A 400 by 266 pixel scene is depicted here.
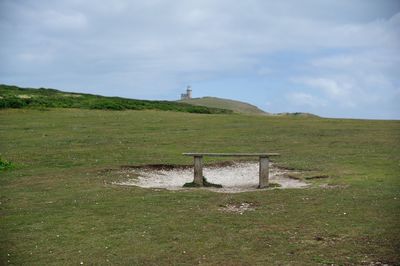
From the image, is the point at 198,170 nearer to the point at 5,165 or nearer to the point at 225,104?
the point at 5,165

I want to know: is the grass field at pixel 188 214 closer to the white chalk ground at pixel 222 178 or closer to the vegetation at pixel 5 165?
the vegetation at pixel 5 165

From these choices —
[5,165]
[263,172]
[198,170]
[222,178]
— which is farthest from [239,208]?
[5,165]

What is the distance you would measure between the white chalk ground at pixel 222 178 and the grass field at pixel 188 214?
1214mm

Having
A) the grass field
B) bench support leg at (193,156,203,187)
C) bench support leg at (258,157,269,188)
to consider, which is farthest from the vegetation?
bench support leg at (258,157,269,188)

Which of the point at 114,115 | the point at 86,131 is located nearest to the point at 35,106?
the point at 114,115

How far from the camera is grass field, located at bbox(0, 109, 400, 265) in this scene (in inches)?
396

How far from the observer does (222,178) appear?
21312 mm

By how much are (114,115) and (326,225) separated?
128 feet

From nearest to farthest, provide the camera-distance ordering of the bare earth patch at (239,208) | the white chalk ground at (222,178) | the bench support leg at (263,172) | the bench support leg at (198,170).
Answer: the bare earth patch at (239,208), the bench support leg at (263,172), the bench support leg at (198,170), the white chalk ground at (222,178)

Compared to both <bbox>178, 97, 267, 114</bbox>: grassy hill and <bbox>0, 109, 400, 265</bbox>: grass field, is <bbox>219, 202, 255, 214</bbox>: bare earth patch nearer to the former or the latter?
<bbox>0, 109, 400, 265</bbox>: grass field

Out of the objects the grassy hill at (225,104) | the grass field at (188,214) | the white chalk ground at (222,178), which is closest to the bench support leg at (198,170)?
the white chalk ground at (222,178)

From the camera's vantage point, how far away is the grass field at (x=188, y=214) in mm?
10062

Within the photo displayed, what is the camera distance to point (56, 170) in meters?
21.5

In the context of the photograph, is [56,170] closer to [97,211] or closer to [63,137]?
[97,211]
